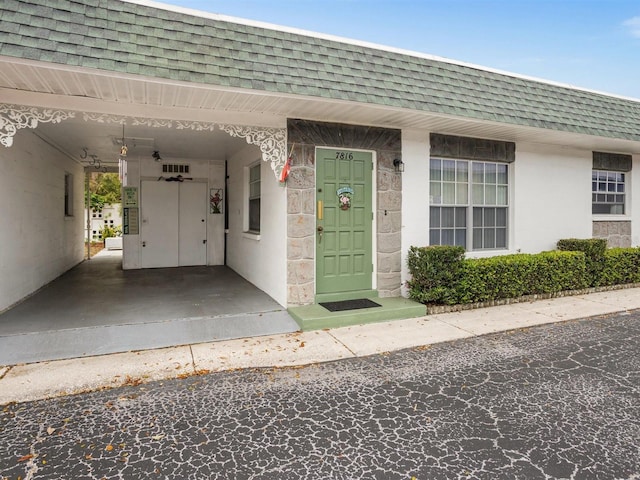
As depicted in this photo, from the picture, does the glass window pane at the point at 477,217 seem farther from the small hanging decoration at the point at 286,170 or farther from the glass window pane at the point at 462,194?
the small hanging decoration at the point at 286,170

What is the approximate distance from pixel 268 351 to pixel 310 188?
2.47 m

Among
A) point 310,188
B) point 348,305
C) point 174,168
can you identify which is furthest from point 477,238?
point 174,168

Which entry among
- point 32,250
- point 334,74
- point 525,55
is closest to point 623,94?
point 334,74

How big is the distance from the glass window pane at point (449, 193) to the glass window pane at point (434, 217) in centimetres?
22

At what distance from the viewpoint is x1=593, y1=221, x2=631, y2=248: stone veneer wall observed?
866 cm

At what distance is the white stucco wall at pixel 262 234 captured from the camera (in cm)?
604

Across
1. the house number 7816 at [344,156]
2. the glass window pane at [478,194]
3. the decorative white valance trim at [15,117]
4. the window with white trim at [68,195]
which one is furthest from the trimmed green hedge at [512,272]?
the window with white trim at [68,195]

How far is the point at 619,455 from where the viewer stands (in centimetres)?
251

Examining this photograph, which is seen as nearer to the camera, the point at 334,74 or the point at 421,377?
the point at 421,377

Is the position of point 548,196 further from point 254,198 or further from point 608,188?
point 254,198

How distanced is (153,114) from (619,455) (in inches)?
222

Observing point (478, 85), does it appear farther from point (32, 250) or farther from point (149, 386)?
point (32, 250)

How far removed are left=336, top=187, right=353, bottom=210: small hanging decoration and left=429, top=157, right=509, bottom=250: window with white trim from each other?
5.21 feet

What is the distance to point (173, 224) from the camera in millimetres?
10070
